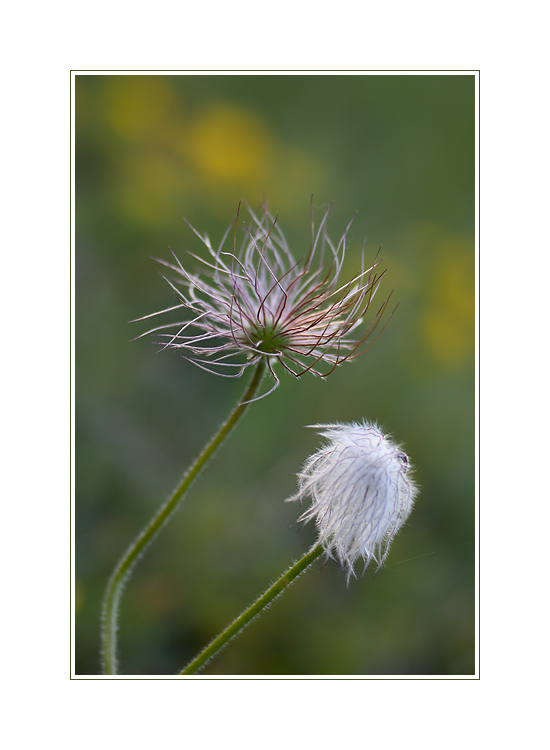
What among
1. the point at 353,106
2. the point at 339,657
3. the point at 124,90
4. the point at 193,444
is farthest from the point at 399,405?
the point at 124,90

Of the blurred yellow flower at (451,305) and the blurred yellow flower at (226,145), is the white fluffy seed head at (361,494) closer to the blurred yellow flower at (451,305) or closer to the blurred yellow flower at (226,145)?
the blurred yellow flower at (451,305)

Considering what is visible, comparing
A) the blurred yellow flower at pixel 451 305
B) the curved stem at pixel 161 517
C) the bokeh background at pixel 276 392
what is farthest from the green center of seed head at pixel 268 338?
the blurred yellow flower at pixel 451 305

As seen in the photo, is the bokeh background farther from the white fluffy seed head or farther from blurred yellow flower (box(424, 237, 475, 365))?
the white fluffy seed head

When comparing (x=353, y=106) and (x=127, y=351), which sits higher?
(x=353, y=106)

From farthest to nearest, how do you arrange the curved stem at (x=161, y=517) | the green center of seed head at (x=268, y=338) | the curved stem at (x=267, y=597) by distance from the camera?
the green center of seed head at (x=268, y=338) < the curved stem at (x=161, y=517) < the curved stem at (x=267, y=597)

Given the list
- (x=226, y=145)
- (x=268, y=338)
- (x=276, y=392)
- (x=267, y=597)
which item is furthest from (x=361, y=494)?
(x=226, y=145)

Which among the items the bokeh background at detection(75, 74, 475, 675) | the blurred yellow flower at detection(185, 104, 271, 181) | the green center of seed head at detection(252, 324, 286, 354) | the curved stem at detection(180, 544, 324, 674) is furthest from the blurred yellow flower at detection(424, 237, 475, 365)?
the curved stem at detection(180, 544, 324, 674)

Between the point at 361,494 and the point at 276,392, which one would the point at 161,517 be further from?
the point at 276,392

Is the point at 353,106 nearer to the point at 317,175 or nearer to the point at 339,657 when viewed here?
the point at 317,175
